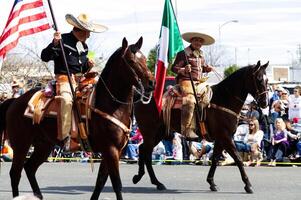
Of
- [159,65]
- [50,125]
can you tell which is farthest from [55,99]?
[159,65]

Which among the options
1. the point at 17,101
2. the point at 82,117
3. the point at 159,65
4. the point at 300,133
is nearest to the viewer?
the point at 82,117

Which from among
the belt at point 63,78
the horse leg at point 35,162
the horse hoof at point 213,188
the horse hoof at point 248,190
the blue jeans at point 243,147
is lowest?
the blue jeans at point 243,147

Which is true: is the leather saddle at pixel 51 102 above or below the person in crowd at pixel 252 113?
above

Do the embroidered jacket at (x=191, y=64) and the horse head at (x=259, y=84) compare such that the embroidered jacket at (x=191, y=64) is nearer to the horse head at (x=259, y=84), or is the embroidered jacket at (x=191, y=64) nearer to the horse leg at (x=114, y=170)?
the horse head at (x=259, y=84)

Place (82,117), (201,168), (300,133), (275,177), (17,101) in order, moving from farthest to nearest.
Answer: (300,133) < (201,168) < (275,177) < (17,101) < (82,117)

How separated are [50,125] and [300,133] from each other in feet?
31.9

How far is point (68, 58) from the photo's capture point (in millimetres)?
11234

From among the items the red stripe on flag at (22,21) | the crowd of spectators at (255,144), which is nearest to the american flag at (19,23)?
the red stripe on flag at (22,21)

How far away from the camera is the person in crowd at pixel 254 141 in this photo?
18875 mm

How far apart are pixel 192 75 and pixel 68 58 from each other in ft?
11.0

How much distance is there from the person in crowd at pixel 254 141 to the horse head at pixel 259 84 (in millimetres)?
5404

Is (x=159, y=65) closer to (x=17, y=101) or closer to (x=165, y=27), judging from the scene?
(x=165, y=27)

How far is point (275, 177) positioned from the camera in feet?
50.8

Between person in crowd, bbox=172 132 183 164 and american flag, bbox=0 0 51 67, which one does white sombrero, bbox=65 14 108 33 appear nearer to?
american flag, bbox=0 0 51 67
